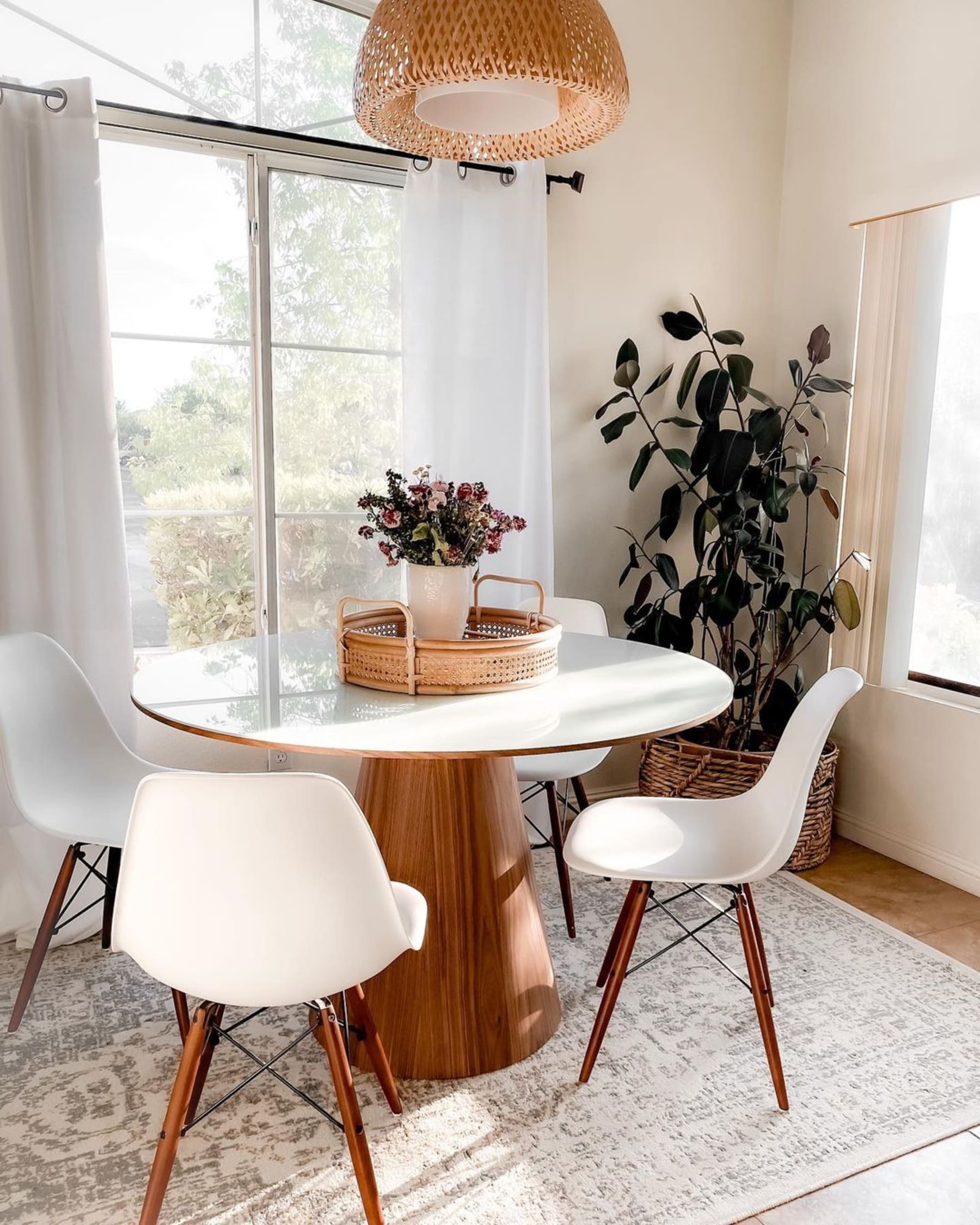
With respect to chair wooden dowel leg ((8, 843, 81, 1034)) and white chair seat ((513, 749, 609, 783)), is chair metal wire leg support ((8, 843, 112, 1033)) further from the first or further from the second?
white chair seat ((513, 749, 609, 783))

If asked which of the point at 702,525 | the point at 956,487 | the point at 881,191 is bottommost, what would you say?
the point at 702,525

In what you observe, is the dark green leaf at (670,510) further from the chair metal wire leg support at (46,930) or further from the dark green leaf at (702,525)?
the chair metal wire leg support at (46,930)

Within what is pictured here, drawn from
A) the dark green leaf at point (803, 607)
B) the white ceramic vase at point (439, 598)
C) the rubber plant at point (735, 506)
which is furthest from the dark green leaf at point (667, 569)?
the white ceramic vase at point (439, 598)

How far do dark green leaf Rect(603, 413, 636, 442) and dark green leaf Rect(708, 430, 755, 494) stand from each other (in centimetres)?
30

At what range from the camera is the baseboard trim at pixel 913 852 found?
316 cm

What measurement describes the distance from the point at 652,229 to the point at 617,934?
8.11 feet

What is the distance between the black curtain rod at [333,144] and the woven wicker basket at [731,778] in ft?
6.09

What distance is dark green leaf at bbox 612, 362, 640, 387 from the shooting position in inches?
132

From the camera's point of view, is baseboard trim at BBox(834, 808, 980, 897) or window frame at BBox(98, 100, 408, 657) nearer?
window frame at BBox(98, 100, 408, 657)

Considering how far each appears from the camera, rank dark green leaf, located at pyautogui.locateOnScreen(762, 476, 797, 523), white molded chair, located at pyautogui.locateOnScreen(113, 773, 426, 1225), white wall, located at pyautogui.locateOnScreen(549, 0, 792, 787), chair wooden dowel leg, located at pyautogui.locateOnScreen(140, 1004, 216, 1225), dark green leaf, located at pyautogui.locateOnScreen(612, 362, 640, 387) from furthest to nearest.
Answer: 1. white wall, located at pyautogui.locateOnScreen(549, 0, 792, 787)
2. dark green leaf, located at pyautogui.locateOnScreen(612, 362, 640, 387)
3. dark green leaf, located at pyautogui.locateOnScreen(762, 476, 797, 523)
4. chair wooden dowel leg, located at pyautogui.locateOnScreen(140, 1004, 216, 1225)
5. white molded chair, located at pyautogui.locateOnScreen(113, 773, 426, 1225)

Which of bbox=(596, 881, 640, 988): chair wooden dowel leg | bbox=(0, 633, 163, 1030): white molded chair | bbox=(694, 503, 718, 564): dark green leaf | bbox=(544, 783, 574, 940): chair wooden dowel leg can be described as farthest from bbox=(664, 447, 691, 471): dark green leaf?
bbox=(0, 633, 163, 1030): white molded chair

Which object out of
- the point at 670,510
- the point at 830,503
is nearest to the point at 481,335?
the point at 670,510

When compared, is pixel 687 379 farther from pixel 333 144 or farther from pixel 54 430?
pixel 54 430

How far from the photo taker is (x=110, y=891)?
2.43 m
